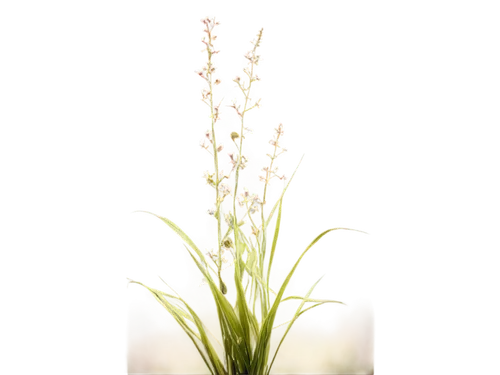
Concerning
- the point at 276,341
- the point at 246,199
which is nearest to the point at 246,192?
the point at 246,199

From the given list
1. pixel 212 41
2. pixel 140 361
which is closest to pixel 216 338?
pixel 140 361

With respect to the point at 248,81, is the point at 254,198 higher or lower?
lower

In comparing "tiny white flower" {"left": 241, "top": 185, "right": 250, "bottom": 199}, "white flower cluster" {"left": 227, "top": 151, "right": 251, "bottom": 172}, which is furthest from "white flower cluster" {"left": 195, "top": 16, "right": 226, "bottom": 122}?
"tiny white flower" {"left": 241, "top": 185, "right": 250, "bottom": 199}

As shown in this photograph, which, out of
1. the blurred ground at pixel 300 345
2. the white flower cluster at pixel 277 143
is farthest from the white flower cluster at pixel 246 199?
the blurred ground at pixel 300 345

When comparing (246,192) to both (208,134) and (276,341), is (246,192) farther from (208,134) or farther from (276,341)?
(276,341)

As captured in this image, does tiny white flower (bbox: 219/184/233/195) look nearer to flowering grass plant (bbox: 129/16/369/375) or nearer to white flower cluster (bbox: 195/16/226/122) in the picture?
flowering grass plant (bbox: 129/16/369/375)

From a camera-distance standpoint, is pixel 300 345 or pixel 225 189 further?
pixel 300 345

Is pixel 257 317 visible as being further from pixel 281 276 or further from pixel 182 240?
pixel 182 240
